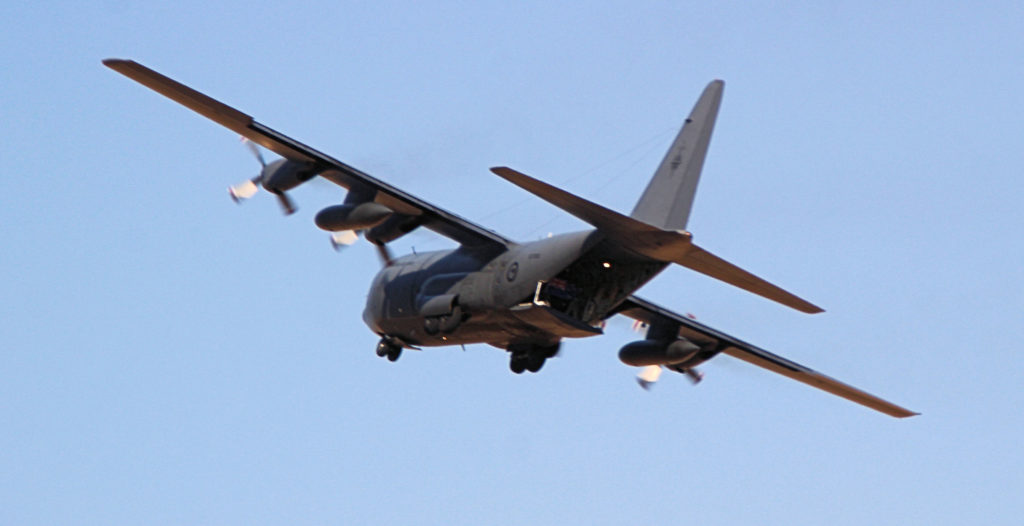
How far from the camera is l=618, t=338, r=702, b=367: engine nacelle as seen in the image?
3092 centimetres

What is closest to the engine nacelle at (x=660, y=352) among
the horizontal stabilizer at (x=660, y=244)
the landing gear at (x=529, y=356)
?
the landing gear at (x=529, y=356)

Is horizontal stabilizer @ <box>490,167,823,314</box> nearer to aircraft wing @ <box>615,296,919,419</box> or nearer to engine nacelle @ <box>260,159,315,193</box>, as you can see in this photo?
aircraft wing @ <box>615,296,919,419</box>

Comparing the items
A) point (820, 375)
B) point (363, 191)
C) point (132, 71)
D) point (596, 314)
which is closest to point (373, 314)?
point (363, 191)

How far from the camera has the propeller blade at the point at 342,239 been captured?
97.0 feet

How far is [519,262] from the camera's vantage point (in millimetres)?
27359

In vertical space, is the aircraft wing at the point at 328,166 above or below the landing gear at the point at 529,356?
above

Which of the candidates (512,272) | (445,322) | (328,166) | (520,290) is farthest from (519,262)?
(328,166)

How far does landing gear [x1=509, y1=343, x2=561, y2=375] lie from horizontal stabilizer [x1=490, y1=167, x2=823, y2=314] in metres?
4.74

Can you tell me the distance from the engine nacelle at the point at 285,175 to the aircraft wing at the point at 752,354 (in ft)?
21.6

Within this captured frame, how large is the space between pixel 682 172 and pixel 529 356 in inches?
218

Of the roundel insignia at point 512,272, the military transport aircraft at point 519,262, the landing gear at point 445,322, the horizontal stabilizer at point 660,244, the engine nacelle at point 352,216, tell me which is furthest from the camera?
the landing gear at point 445,322

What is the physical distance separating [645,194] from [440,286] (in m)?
4.65

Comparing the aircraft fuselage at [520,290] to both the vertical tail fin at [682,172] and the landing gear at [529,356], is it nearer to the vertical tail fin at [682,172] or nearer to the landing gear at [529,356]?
the landing gear at [529,356]

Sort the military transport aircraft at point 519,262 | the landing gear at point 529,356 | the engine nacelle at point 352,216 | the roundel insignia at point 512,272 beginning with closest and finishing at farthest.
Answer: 1. the military transport aircraft at point 519,262
2. the roundel insignia at point 512,272
3. the engine nacelle at point 352,216
4. the landing gear at point 529,356
